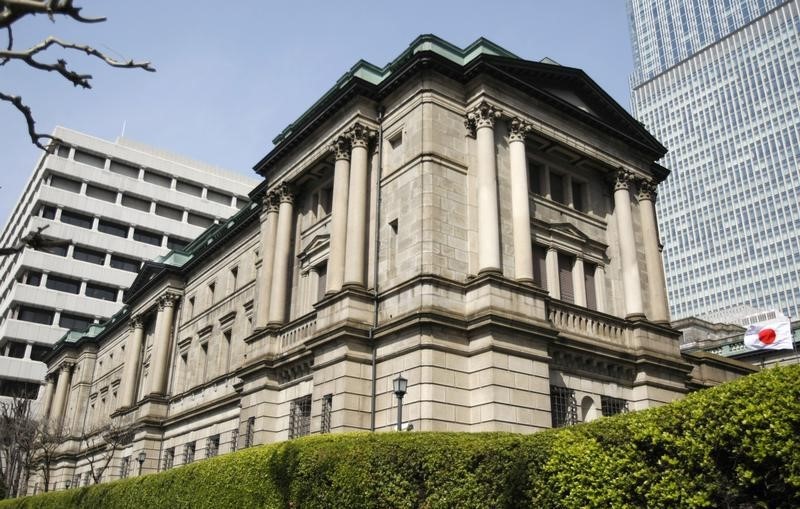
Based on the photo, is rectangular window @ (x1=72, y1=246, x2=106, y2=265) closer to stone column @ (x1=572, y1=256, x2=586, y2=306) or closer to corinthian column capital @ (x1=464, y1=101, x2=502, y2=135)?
corinthian column capital @ (x1=464, y1=101, x2=502, y2=135)

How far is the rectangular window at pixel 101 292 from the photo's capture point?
89438 millimetres

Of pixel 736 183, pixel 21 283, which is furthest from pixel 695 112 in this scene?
pixel 21 283

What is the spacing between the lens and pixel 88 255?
90875mm

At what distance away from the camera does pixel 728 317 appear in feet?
320

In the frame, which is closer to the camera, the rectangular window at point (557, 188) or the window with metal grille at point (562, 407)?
the window with metal grille at point (562, 407)


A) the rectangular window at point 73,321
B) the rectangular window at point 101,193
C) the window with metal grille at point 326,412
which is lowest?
the window with metal grille at point 326,412

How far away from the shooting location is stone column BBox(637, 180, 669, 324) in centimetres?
2970

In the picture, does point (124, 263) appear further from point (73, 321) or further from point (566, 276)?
point (566, 276)

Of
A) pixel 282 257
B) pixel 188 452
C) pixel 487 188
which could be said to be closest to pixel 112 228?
pixel 188 452

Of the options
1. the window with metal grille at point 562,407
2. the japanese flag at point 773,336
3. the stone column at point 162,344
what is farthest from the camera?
the stone column at point 162,344

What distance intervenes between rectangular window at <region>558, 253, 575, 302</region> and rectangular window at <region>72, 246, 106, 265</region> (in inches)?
3027

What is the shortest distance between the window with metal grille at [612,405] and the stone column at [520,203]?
18.7ft

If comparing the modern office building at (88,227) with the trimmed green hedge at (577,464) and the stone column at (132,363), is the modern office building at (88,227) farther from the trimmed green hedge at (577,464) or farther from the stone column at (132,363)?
the trimmed green hedge at (577,464)

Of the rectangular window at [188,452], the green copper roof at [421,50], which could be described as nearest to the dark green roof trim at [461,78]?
the green copper roof at [421,50]
